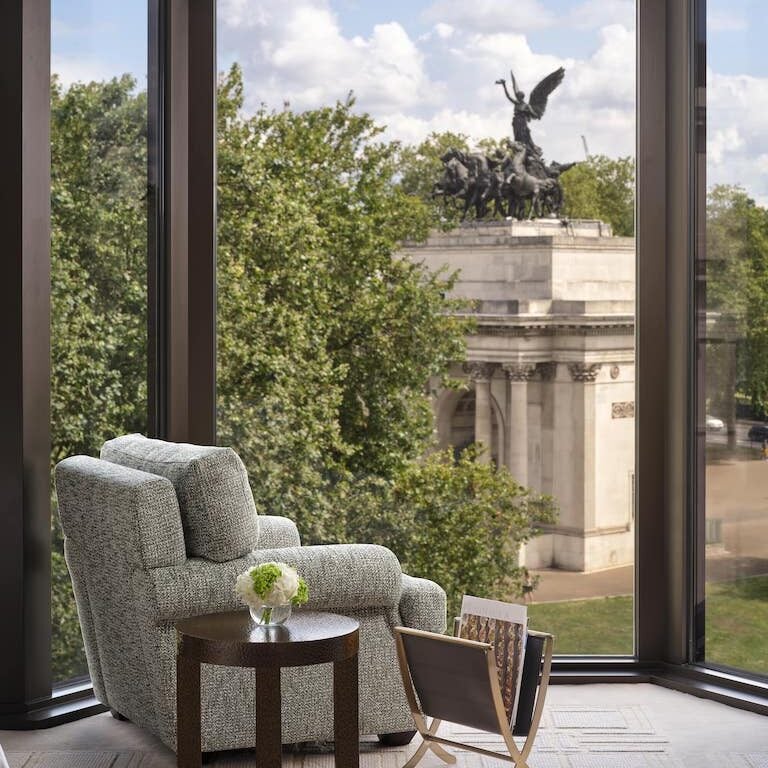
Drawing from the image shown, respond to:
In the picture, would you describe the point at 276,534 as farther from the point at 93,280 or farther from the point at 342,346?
the point at 93,280

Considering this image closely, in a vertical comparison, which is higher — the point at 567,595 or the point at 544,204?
the point at 544,204

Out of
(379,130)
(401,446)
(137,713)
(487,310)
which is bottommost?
(137,713)

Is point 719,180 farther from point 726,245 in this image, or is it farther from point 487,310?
point 487,310

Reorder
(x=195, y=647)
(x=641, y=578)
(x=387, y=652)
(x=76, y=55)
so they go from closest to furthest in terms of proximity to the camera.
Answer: (x=195, y=647)
(x=387, y=652)
(x=76, y=55)
(x=641, y=578)

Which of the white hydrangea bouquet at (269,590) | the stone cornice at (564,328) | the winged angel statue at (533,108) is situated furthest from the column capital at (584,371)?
the white hydrangea bouquet at (269,590)

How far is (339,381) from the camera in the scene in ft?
15.9

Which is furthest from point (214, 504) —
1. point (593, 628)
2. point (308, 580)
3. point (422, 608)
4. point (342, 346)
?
point (593, 628)

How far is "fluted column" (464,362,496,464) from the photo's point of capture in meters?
4.77

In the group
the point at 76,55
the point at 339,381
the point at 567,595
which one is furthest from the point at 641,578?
the point at 76,55

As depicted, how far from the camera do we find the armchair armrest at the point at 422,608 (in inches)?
143

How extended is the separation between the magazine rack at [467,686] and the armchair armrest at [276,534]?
84 cm

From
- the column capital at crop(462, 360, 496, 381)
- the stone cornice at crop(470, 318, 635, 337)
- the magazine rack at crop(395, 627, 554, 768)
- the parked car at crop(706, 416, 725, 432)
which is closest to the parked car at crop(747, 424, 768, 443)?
the parked car at crop(706, 416, 725, 432)

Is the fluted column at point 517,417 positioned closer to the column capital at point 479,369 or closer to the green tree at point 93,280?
the column capital at point 479,369

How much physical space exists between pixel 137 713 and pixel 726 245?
2.65 m
